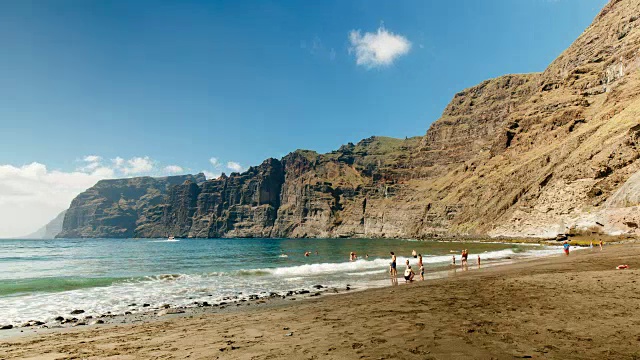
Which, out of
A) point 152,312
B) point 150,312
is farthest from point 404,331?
point 150,312

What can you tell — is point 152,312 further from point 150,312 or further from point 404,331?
point 404,331

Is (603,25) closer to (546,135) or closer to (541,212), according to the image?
(546,135)

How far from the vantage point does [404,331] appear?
10531 mm

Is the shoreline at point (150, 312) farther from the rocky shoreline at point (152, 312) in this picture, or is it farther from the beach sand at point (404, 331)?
the beach sand at point (404, 331)

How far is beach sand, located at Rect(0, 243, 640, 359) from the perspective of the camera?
845 cm

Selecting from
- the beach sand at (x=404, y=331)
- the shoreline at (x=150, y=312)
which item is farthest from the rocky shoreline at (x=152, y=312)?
the beach sand at (x=404, y=331)

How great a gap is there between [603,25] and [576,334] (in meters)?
223

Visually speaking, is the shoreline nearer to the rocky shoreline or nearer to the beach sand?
the rocky shoreline

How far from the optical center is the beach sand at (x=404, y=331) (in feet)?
27.7

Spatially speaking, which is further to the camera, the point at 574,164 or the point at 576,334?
the point at 574,164

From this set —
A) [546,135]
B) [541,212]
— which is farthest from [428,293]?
[546,135]

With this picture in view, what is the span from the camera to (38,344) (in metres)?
12.4

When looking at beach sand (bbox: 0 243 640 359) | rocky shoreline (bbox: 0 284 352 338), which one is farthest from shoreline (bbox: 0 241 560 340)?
beach sand (bbox: 0 243 640 359)

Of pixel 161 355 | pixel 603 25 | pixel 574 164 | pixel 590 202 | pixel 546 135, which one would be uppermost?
pixel 603 25
